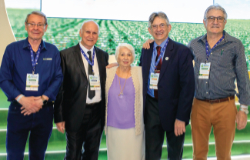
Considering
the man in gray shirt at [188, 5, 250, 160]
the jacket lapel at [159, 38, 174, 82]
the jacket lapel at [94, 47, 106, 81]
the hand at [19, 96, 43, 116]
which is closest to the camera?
the hand at [19, 96, 43, 116]

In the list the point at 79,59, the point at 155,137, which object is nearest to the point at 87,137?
the point at 155,137

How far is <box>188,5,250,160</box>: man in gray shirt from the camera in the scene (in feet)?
6.88

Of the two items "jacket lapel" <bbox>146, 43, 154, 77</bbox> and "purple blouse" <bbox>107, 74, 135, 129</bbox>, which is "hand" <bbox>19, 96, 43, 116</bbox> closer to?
"purple blouse" <bbox>107, 74, 135, 129</bbox>

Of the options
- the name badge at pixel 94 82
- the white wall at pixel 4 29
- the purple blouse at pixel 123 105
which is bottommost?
the purple blouse at pixel 123 105

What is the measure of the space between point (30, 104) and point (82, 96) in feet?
1.69

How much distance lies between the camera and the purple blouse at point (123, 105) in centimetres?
209

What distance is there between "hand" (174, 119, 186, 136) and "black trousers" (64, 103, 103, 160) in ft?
2.87

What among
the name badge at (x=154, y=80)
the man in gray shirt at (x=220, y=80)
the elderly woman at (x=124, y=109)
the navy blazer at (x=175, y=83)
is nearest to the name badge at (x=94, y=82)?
the elderly woman at (x=124, y=109)

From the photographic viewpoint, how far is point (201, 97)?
2.19 m

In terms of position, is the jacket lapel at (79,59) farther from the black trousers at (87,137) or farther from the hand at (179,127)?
the hand at (179,127)

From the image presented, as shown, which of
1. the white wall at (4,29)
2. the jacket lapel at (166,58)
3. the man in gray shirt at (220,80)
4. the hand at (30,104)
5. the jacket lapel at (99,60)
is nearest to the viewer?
the hand at (30,104)

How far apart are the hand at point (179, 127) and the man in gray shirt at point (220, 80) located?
1.09 feet

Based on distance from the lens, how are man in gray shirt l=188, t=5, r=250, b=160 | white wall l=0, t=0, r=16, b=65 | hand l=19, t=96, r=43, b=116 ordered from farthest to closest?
white wall l=0, t=0, r=16, b=65, man in gray shirt l=188, t=5, r=250, b=160, hand l=19, t=96, r=43, b=116

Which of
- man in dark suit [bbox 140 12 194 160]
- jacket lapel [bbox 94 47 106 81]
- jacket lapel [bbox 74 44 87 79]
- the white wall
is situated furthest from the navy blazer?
the white wall
